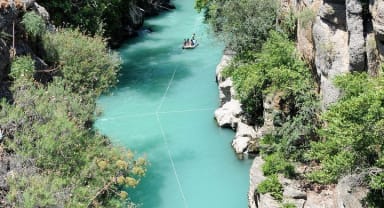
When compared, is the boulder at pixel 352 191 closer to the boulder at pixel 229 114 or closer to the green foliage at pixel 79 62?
the boulder at pixel 229 114

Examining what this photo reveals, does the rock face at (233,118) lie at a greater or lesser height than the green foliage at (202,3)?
lesser

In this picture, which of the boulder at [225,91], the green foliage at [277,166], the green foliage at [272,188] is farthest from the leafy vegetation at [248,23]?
the green foliage at [272,188]

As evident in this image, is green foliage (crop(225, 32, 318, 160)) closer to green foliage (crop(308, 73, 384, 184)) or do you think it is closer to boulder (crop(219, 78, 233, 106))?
boulder (crop(219, 78, 233, 106))

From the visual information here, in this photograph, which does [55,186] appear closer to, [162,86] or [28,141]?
[28,141]

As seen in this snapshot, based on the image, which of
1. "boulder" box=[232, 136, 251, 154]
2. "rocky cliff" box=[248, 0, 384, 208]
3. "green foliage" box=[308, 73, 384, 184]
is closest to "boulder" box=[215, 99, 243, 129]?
"boulder" box=[232, 136, 251, 154]

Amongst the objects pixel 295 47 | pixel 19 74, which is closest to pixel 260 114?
pixel 295 47

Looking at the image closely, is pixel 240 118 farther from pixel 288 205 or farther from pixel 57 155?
pixel 57 155
